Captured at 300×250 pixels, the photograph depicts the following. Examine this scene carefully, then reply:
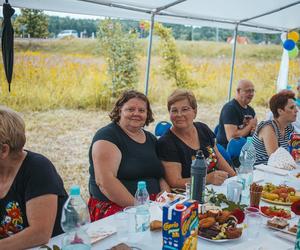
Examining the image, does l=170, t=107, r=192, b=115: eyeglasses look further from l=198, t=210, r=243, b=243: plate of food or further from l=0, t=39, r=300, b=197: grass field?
l=0, t=39, r=300, b=197: grass field

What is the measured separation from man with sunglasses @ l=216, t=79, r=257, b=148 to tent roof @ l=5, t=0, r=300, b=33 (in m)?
0.87

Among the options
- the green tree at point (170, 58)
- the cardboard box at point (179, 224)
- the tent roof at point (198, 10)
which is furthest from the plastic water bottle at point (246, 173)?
the green tree at point (170, 58)

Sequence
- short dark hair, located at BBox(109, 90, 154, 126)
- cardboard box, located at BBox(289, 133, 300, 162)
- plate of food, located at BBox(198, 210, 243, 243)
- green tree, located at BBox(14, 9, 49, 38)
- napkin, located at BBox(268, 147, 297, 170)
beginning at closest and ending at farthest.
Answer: plate of food, located at BBox(198, 210, 243, 243) < short dark hair, located at BBox(109, 90, 154, 126) < napkin, located at BBox(268, 147, 297, 170) < cardboard box, located at BBox(289, 133, 300, 162) < green tree, located at BBox(14, 9, 49, 38)

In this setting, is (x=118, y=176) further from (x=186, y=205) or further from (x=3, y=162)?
(x=186, y=205)

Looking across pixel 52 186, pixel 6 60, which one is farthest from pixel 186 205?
pixel 6 60

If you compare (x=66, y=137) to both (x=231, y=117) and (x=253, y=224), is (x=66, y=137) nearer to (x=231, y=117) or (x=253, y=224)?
(x=231, y=117)

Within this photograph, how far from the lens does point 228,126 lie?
391 centimetres

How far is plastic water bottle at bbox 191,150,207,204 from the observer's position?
161cm

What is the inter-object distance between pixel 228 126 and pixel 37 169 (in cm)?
277

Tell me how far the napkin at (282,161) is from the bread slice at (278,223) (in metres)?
1.07

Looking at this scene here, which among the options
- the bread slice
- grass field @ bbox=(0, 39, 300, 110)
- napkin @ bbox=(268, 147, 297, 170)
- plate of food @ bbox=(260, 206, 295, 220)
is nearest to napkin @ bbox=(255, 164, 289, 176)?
napkin @ bbox=(268, 147, 297, 170)

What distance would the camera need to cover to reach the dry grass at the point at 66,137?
13.9 ft

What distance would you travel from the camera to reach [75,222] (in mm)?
1411

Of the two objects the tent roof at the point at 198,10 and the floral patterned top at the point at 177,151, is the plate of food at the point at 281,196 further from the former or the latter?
the tent roof at the point at 198,10
